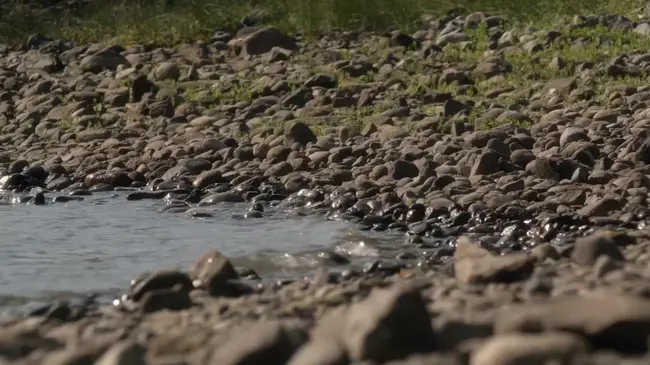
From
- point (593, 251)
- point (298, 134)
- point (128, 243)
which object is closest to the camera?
point (593, 251)

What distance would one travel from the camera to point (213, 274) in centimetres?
455

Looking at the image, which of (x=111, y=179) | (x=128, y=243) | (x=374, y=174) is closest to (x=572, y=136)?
(x=374, y=174)

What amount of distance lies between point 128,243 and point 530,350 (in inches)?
152

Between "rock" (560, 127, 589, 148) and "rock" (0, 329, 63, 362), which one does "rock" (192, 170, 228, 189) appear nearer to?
"rock" (560, 127, 589, 148)

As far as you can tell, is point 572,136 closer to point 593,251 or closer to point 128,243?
point 128,243

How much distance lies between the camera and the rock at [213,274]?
4.51 m

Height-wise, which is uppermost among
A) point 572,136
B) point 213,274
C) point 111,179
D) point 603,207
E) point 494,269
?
point 494,269

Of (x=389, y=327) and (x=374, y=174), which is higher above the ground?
(x=389, y=327)

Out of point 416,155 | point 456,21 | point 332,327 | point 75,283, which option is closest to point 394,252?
point 75,283

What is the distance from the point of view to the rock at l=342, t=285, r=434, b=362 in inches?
119

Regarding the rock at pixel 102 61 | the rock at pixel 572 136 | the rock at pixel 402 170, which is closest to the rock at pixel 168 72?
the rock at pixel 102 61

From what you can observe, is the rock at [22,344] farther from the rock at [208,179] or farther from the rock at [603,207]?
the rock at [208,179]

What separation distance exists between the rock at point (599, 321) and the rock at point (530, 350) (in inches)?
4.2

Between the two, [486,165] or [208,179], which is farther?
[208,179]
